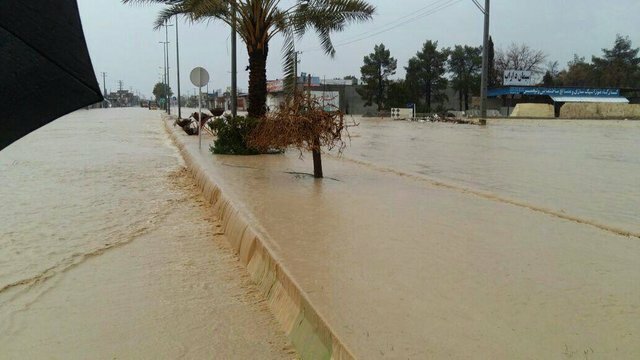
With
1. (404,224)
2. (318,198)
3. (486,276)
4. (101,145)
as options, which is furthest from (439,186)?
(101,145)

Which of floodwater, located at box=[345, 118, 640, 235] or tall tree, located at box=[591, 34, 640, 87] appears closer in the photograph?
floodwater, located at box=[345, 118, 640, 235]

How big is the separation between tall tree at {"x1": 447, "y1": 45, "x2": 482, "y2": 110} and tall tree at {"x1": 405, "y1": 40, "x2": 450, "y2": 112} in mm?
1508

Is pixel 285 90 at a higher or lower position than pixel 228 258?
higher

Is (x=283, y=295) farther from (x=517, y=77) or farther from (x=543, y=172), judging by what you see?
(x=517, y=77)

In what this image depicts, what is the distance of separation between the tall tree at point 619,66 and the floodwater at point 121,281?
78.9 metres

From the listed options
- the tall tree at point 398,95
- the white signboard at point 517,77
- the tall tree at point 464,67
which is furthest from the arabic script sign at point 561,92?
the tall tree at point 398,95

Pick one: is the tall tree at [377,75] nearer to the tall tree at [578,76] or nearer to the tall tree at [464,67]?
the tall tree at [464,67]

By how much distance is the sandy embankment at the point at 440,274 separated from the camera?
306 cm

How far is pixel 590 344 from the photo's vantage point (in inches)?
119

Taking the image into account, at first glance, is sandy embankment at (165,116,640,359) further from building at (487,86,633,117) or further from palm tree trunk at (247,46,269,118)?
building at (487,86,633,117)

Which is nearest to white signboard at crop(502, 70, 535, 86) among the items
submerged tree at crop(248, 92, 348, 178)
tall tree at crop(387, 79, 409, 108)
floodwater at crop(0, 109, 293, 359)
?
tall tree at crop(387, 79, 409, 108)

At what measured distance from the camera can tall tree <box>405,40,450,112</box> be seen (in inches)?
2899

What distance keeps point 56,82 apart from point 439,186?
7.97 m

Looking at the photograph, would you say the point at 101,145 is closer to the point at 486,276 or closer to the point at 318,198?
the point at 318,198
